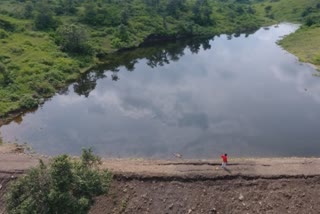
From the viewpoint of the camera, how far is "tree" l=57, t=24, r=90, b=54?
84000 mm

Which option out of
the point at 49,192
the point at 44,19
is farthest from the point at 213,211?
the point at 44,19

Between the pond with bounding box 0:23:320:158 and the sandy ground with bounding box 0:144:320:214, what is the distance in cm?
873

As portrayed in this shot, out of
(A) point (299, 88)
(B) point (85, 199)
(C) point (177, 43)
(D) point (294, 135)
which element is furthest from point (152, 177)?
(C) point (177, 43)

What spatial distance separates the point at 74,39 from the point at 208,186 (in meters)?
58.2

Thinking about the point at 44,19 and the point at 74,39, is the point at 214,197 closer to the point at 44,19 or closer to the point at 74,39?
the point at 74,39

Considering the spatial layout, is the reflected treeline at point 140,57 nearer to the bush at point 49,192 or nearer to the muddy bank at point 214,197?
the muddy bank at point 214,197

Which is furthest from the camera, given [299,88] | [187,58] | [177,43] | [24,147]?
[177,43]

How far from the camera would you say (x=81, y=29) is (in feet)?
278

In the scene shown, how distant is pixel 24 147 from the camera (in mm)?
48031

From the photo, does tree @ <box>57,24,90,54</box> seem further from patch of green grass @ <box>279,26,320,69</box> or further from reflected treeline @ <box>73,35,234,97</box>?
patch of green grass @ <box>279,26,320,69</box>

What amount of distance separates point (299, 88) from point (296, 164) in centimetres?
3411

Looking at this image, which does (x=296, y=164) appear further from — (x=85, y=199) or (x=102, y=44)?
(x=102, y=44)

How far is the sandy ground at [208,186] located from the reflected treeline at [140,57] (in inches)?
1335

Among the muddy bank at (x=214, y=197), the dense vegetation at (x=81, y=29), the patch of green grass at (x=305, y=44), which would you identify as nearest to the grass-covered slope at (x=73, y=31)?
the dense vegetation at (x=81, y=29)
